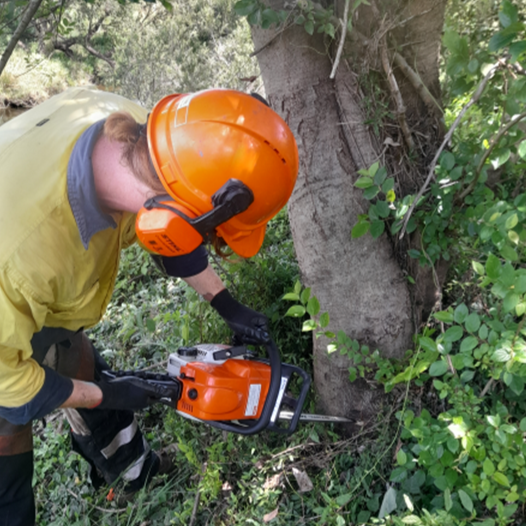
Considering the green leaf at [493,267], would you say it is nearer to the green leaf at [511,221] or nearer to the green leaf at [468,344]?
the green leaf at [511,221]

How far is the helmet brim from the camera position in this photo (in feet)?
5.49

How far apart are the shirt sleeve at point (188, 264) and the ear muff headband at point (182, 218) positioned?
746 millimetres

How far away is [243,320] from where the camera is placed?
2.16 metres

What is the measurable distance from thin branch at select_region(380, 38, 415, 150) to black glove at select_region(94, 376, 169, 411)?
1.52m

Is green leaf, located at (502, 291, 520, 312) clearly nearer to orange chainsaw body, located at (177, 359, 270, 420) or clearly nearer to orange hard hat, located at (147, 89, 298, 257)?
orange hard hat, located at (147, 89, 298, 257)

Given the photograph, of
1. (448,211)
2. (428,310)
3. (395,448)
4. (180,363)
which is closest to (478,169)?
(448,211)

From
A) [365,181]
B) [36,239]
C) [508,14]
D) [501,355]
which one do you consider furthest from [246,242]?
[508,14]

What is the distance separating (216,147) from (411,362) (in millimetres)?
1069

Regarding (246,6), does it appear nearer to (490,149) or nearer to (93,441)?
Answer: (490,149)

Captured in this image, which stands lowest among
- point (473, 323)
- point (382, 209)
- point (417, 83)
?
point (473, 323)

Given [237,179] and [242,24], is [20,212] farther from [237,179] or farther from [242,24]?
[242,24]

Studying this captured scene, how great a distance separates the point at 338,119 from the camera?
1.88 meters

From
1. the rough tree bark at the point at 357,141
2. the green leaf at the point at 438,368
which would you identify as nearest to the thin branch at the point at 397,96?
the rough tree bark at the point at 357,141

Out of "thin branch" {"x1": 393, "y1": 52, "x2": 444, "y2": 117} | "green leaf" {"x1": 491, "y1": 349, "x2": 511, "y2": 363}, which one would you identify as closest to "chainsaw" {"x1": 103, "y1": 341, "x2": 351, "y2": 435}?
"green leaf" {"x1": 491, "y1": 349, "x2": 511, "y2": 363}
